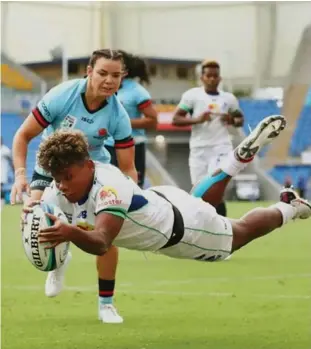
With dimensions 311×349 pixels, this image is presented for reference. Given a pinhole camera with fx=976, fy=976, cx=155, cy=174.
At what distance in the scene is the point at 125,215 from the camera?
5.14 m

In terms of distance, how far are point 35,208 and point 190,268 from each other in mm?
4750

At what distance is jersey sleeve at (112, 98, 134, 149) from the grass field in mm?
1195

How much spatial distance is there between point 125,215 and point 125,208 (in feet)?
0.21

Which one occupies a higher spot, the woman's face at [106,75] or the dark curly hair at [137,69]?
the woman's face at [106,75]

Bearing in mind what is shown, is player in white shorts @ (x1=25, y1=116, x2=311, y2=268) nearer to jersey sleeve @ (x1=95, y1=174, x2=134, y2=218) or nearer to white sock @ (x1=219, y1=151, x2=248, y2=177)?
jersey sleeve @ (x1=95, y1=174, x2=134, y2=218)

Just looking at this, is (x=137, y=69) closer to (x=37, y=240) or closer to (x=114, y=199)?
(x=114, y=199)

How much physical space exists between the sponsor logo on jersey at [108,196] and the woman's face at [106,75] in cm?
127

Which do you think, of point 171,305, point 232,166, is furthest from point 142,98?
point 171,305

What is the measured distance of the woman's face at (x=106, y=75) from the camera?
20.2 feet

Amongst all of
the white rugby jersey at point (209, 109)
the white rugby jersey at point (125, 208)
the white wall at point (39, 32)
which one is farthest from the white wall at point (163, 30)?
the white rugby jersey at point (125, 208)

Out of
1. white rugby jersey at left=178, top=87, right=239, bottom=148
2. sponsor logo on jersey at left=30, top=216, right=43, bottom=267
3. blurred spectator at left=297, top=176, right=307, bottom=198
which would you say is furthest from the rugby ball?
blurred spectator at left=297, top=176, right=307, bottom=198

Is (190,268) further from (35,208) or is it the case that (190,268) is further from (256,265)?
(35,208)

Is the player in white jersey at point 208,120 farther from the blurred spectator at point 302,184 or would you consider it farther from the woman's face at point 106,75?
the blurred spectator at point 302,184

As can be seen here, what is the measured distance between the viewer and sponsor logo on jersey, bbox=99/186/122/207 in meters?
5.00
